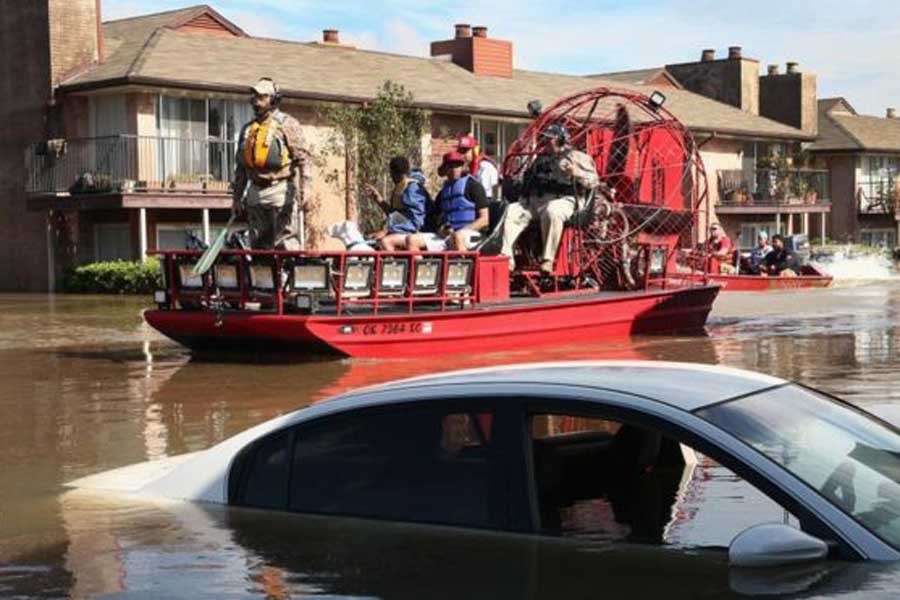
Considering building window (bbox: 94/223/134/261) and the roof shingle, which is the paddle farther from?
building window (bbox: 94/223/134/261)

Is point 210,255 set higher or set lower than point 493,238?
lower

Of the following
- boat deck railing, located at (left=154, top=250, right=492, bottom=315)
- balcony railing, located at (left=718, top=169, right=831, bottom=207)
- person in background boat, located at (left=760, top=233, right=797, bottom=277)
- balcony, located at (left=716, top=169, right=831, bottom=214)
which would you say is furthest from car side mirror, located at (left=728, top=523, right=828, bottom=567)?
balcony railing, located at (left=718, top=169, right=831, bottom=207)

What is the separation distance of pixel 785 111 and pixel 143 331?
45.0 meters

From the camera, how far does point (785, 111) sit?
2363 inches

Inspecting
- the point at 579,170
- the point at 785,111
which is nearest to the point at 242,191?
the point at 579,170

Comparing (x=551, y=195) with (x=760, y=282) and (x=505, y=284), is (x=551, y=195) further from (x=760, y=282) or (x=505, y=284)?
(x=760, y=282)

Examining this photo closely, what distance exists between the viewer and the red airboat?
14727 millimetres

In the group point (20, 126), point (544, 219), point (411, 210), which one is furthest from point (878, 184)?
point (411, 210)

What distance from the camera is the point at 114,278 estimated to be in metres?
32.9

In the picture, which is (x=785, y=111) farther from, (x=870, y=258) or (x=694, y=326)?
(x=694, y=326)

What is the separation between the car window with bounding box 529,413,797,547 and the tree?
99.5 feet

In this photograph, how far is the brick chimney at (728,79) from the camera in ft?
194

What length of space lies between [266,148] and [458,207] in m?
2.87

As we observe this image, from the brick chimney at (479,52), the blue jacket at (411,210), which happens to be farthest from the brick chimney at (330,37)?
the blue jacket at (411,210)
